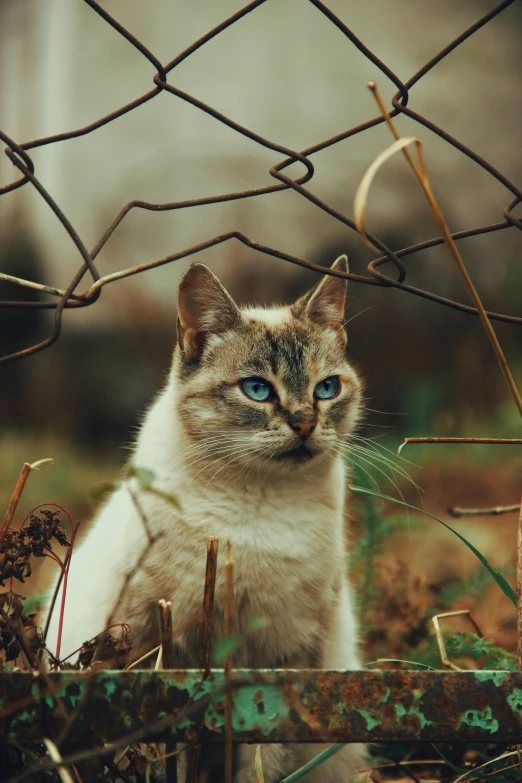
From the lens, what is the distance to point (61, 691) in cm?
116

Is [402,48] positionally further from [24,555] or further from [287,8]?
[24,555]

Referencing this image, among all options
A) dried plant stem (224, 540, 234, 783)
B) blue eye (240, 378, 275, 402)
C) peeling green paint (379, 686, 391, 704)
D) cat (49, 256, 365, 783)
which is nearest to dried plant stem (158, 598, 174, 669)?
dried plant stem (224, 540, 234, 783)

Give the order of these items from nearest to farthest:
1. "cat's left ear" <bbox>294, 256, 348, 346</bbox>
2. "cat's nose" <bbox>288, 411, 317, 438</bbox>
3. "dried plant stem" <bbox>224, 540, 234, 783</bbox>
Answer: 1. "dried plant stem" <bbox>224, 540, 234, 783</bbox>
2. "cat's nose" <bbox>288, 411, 317, 438</bbox>
3. "cat's left ear" <bbox>294, 256, 348, 346</bbox>

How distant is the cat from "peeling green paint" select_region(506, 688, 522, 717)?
2.73 ft

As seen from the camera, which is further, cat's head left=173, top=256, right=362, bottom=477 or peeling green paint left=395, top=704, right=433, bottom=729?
cat's head left=173, top=256, right=362, bottom=477

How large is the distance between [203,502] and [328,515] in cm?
37

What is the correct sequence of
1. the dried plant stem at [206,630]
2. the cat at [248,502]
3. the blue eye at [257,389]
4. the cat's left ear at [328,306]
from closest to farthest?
the dried plant stem at [206,630]
the cat at [248,502]
the blue eye at [257,389]
the cat's left ear at [328,306]

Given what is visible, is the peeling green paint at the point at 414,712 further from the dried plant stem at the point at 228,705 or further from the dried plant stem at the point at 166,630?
the dried plant stem at the point at 166,630

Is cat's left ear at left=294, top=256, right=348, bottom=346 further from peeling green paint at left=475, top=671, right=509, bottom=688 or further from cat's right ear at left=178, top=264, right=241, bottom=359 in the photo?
peeling green paint at left=475, top=671, right=509, bottom=688

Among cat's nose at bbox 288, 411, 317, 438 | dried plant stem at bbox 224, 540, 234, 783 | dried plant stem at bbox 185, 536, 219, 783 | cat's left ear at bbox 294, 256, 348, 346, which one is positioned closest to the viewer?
dried plant stem at bbox 224, 540, 234, 783

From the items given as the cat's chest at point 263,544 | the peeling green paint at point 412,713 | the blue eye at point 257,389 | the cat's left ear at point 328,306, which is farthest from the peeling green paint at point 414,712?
the cat's left ear at point 328,306

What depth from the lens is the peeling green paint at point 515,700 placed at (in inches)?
46.3

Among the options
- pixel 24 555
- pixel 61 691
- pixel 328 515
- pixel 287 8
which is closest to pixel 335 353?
pixel 328 515

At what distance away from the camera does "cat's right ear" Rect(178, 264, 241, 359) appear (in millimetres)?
2148
